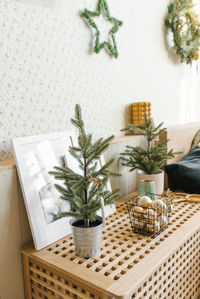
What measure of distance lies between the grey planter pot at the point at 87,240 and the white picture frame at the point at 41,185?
0.53 feet

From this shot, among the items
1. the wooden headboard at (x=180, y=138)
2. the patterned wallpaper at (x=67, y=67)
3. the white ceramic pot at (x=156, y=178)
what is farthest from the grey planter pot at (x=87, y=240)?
the wooden headboard at (x=180, y=138)

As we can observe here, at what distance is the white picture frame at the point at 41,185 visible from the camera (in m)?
1.14

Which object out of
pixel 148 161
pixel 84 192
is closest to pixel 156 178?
pixel 148 161

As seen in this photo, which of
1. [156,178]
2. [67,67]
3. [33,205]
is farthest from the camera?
[156,178]

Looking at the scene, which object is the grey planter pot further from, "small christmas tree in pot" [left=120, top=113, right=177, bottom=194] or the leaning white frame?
"small christmas tree in pot" [left=120, top=113, right=177, bottom=194]

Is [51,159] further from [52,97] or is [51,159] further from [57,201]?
[52,97]

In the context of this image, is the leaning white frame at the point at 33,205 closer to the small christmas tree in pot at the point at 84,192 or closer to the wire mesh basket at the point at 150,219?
the small christmas tree in pot at the point at 84,192

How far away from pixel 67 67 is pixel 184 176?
0.98 meters

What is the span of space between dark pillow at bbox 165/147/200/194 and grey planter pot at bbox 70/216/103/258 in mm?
890

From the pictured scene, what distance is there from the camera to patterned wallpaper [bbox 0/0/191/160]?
4.18 ft

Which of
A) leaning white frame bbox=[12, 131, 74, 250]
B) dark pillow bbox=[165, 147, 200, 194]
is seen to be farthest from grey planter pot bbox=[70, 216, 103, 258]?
dark pillow bbox=[165, 147, 200, 194]

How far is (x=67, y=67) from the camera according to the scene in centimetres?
154

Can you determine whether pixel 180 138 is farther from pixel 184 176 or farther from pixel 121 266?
pixel 121 266

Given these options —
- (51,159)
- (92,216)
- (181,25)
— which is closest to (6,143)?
(51,159)
